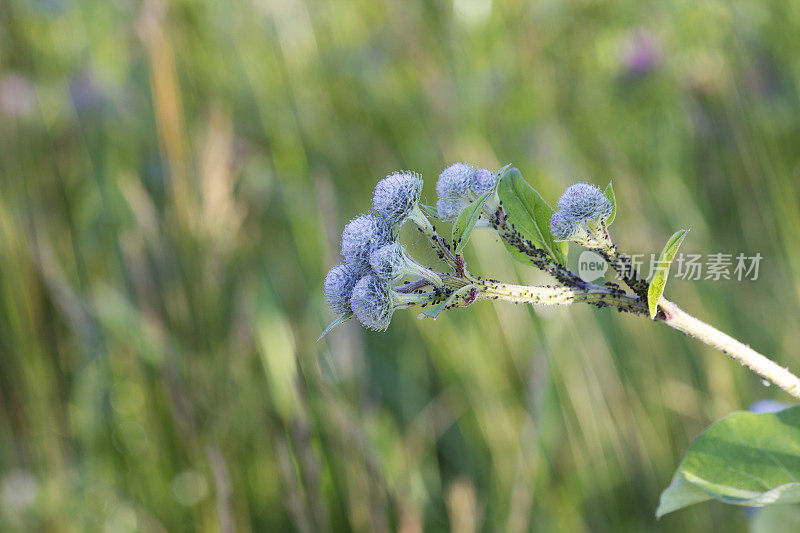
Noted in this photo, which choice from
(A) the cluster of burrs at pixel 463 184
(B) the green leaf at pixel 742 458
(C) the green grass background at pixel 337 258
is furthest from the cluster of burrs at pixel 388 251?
(B) the green leaf at pixel 742 458

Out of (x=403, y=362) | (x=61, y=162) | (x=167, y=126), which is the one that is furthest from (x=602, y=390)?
(x=61, y=162)

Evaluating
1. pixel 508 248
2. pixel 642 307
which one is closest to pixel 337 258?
pixel 508 248

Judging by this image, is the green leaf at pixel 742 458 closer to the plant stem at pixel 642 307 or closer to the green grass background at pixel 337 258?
the plant stem at pixel 642 307

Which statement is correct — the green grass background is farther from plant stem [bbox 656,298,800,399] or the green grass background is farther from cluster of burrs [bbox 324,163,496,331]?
plant stem [bbox 656,298,800,399]

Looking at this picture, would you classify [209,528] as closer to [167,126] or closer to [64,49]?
[167,126]

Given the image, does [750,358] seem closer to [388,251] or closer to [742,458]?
[742,458]

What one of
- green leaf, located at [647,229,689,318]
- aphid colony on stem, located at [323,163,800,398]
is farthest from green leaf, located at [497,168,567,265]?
green leaf, located at [647,229,689,318]
